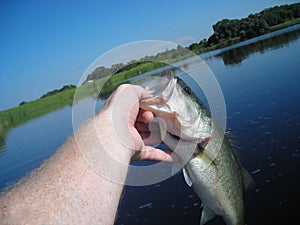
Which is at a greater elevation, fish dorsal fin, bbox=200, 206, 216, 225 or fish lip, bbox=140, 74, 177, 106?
fish lip, bbox=140, 74, 177, 106

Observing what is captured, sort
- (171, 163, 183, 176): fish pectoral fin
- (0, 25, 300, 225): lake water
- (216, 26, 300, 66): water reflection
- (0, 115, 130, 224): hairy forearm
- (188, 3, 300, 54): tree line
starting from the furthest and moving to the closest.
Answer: (188, 3, 300, 54): tree line
(216, 26, 300, 66): water reflection
(0, 25, 300, 225): lake water
(171, 163, 183, 176): fish pectoral fin
(0, 115, 130, 224): hairy forearm

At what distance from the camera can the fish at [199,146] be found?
119 inches

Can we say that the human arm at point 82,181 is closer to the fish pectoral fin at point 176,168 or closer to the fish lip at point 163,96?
the fish lip at point 163,96

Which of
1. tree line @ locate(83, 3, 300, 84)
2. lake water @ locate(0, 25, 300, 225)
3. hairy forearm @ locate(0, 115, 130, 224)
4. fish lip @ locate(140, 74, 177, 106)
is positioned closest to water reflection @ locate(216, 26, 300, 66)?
lake water @ locate(0, 25, 300, 225)

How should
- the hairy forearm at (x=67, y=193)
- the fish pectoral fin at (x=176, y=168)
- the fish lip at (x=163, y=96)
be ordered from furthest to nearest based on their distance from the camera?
the fish pectoral fin at (x=176, y=168) < the fish lip at (x=163, y=96) < the hairy forearm at (x=67, y=193)

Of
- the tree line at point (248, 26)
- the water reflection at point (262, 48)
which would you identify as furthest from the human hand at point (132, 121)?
the tree line at point (248, 26)

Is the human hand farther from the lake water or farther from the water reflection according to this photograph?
the water reflection

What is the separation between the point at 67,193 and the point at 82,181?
144 millimetres

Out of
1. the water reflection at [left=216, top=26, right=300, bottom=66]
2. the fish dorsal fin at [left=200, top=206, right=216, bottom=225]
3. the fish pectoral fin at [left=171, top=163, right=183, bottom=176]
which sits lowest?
the water reflection at [left=216, top=26, right=300, bottom=66]

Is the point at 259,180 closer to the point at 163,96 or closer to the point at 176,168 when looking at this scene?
the point at 176,168

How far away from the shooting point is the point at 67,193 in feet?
7.12

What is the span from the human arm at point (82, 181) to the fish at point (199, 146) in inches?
14.6

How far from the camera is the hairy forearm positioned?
2051 mm

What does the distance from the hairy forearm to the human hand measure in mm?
152
